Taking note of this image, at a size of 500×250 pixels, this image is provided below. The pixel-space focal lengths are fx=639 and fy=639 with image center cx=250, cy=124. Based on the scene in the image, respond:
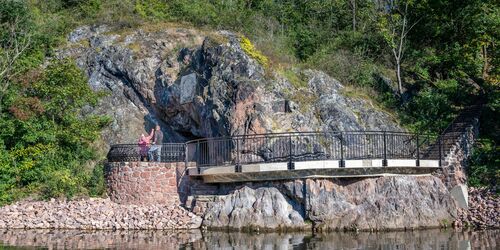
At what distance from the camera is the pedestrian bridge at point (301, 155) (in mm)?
22531

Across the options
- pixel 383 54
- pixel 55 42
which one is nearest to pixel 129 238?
pixel 55 42

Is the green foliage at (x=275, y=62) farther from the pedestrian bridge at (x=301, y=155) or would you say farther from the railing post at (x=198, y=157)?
the railing post at (x=198, y=157)

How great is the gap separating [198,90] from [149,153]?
399 cm

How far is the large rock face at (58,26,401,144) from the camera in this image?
85.5 feet

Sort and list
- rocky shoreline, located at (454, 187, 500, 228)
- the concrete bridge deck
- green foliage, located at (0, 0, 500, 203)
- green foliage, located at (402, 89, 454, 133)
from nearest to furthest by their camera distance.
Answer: rocky shoreline, located at (454, 187, 500, 228) < the concrete bridge deck < green foliage, located at (0, 0, 500, 203) < green foliage, located at (402, 89, 454, 133)

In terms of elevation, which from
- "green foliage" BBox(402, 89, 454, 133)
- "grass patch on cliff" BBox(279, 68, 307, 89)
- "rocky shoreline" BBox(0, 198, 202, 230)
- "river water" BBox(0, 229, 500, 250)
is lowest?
"river water" BBox(0, 229, 500, 250)

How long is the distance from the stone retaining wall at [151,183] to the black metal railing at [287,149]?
0.59 m

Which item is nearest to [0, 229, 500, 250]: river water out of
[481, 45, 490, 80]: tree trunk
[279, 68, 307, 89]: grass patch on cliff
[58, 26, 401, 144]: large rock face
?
[58, 26, 401, 144]: large rock face

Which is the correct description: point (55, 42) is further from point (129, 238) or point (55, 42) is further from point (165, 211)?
point (129, 238)

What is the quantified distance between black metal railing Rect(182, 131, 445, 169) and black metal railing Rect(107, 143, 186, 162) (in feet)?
2.30

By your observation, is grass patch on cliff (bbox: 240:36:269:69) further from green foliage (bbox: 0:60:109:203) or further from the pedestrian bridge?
green foliage (bbox: 0:60:109:203)

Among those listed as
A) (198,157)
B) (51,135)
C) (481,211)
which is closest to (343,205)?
(481,211)

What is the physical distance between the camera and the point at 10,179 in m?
27.2

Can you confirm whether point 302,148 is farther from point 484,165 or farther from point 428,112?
point 428,112
